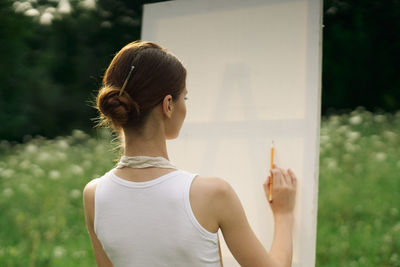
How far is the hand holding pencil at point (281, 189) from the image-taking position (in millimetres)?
1209

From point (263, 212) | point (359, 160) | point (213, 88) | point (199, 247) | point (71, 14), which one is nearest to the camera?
point (199, 247)

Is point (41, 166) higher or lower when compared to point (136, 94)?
lower

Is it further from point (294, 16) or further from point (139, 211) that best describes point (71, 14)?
point (139, 211)

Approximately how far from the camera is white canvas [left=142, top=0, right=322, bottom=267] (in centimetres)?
124

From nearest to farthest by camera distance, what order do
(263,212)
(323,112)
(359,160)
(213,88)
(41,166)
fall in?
1. (263,212)
2. (213,88)
3. (359,160)
4. (41,166)
5. (323,112)

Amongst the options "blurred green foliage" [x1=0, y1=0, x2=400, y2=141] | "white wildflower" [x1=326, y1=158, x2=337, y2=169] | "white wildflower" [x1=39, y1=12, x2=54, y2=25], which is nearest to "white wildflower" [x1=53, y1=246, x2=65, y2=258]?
"blurred green foliage" [x1=0, y1=0, x2=400, y2=141]

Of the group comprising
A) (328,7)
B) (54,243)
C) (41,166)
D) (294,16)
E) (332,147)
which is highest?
(328,7)

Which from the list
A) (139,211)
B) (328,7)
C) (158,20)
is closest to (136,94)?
(139,211)

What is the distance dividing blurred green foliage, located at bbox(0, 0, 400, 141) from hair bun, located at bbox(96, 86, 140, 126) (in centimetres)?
319

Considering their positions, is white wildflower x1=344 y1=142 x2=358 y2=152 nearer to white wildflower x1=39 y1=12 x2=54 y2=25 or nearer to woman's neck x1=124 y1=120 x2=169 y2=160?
woman's neck x1=124 y1=120 x2=169 y2=160

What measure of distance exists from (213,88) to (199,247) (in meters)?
0.64

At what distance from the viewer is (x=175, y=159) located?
1462 millimetres

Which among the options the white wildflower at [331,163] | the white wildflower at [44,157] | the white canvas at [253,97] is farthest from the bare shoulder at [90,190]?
the white wildflower at [44,157]

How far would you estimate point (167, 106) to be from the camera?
0.96m
